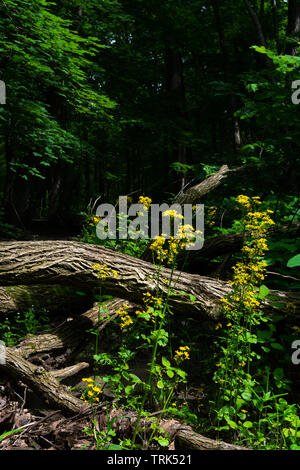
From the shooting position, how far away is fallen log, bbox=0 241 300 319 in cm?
289

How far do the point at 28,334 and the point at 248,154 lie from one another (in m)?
4.11

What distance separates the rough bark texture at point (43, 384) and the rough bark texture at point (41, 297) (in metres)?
1.22

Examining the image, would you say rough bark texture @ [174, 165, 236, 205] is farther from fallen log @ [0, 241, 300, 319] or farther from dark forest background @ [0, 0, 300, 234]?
fallen log @ [0, 241, 300, 319]

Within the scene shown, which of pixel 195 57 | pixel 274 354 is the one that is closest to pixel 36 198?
pixel 195 57

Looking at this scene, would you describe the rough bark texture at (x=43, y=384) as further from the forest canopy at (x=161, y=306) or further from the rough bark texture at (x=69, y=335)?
the rough bark texture at (x=69, y=335)

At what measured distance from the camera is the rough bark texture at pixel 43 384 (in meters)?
2.20

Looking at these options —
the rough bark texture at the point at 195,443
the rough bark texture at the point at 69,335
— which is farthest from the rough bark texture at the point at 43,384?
the rough bark texture at the point at 195,443

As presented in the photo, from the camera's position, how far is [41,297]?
12.1ft

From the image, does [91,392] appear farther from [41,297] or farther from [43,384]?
[41,297]

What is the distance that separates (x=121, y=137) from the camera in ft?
35.3

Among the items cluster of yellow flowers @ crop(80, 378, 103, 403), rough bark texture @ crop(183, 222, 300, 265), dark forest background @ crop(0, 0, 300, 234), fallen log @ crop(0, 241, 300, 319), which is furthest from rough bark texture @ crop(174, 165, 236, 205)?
cluster of yellow flowers @ crop(80, 378, 103, 403)

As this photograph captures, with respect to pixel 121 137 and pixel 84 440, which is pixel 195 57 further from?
pixel 84 440

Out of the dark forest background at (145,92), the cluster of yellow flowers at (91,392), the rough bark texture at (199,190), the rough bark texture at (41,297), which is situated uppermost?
the dark forest background at (145,92)

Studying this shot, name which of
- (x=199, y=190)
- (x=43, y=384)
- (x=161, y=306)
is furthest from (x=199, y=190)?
(x=43, y=384)
